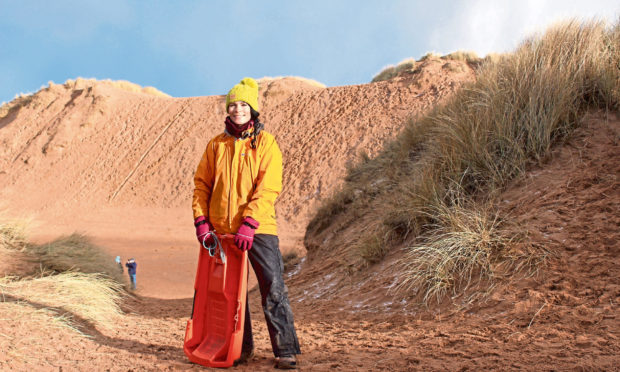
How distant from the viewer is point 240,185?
3.33m

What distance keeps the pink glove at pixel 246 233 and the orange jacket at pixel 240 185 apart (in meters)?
0.07

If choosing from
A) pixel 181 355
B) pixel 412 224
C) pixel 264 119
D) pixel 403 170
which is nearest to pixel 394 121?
pixel 264 119

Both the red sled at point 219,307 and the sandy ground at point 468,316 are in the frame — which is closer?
the sandy ground at point 468,316

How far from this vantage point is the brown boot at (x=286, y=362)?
125 inches

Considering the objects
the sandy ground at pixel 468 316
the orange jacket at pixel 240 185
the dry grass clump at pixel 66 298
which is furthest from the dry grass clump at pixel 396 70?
the orange jacket at pixel 240 185

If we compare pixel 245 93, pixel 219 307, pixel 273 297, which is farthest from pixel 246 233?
pixel 245 93

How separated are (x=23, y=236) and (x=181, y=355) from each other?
5263mm

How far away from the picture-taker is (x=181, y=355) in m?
3.65

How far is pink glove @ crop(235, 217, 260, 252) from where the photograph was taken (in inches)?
122

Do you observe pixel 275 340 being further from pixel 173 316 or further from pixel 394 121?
pixel 394 121

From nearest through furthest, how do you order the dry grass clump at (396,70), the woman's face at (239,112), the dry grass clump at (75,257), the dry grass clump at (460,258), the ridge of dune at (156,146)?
the woman's face at (239,112)
the dry grass clump at (460,258)
the dry grass clump at (75,257)
the ridge of dune at (156,146)
the dry grass clump at (396,70)

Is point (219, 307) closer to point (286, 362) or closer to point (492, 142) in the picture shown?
point (286, 362)

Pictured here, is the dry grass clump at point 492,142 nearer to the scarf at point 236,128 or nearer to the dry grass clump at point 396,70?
the scarf at point 236,128

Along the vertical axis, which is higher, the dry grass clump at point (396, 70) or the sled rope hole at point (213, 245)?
the dry grass clump at point (396, 70)
